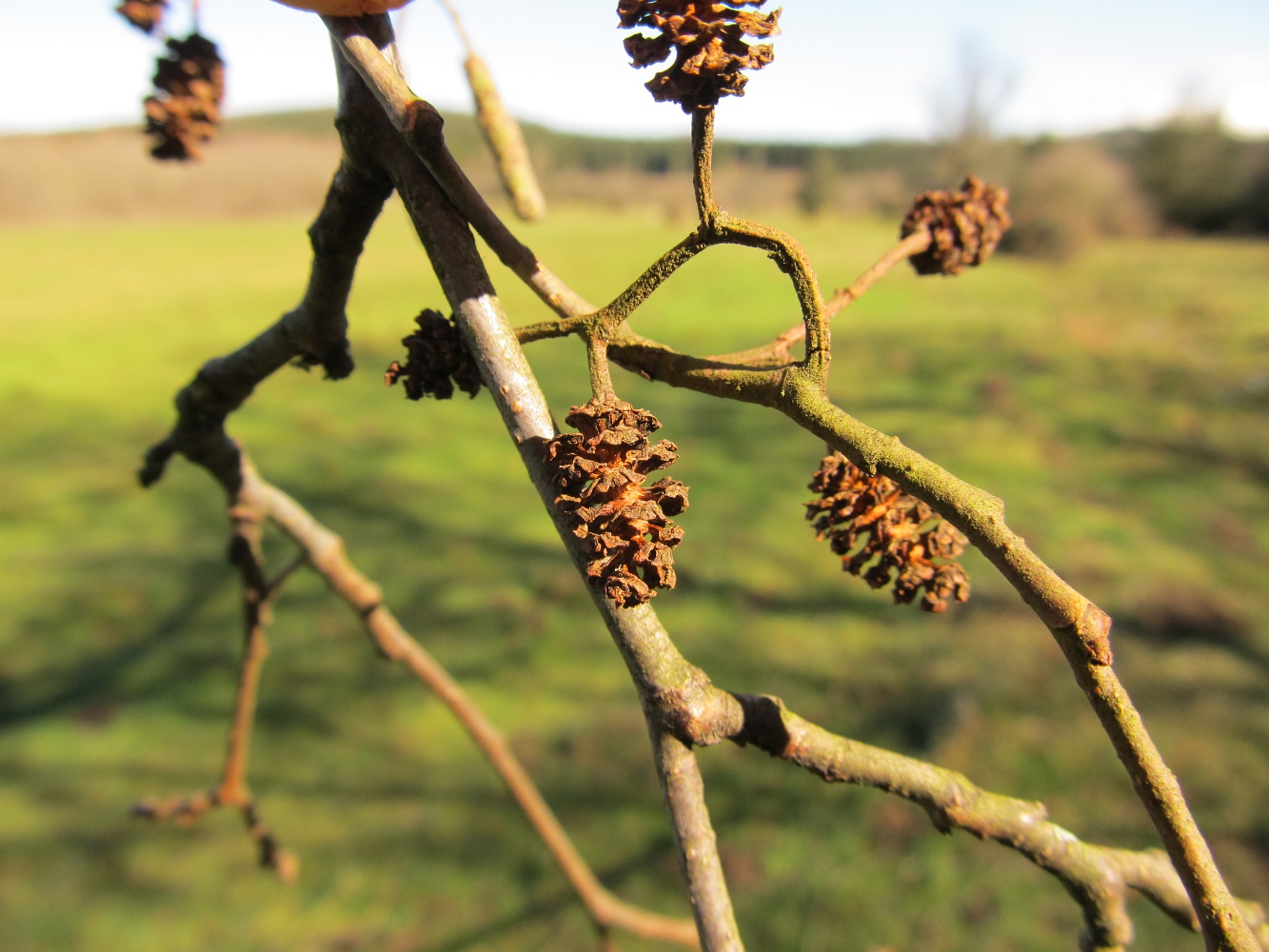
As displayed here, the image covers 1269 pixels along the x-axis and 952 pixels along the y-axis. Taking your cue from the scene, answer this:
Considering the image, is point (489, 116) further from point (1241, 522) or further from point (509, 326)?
point (1241, 522)

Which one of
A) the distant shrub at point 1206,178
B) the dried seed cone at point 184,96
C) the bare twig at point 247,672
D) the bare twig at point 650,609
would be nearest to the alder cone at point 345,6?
the bare twig at point 650,609

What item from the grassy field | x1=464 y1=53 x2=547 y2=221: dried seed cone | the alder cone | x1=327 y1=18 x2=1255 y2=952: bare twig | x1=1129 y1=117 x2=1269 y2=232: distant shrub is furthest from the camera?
x1=1129 y1=117 x2=1269 y2=232: distant shrub

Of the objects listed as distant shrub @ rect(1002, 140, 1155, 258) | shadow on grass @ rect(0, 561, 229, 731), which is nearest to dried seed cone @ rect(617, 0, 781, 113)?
shadow on grass @ rect(0, 561, 229, 731)

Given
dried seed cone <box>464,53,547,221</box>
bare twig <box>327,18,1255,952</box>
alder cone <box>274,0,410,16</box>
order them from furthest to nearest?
dried seed cone <box>464,53,547,221</box>
alder cone <box>274,0,410,16</box>
bare twig <box>327,18,1255,952</box>

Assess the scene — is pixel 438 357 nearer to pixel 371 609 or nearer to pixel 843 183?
pixel 371 609

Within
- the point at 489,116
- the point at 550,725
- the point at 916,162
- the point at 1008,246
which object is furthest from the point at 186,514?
the point at 916,162

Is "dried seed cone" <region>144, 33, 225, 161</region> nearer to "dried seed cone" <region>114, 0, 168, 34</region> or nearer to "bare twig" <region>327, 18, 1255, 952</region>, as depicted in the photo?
"dried seed cone" <region>114, 0, 168, 34</region>
